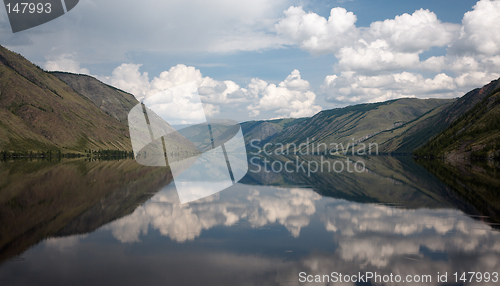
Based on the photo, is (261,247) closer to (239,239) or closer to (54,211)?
(239,239)

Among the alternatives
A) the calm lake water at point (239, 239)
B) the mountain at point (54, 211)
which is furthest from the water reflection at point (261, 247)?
the mountain at point (54, 211)

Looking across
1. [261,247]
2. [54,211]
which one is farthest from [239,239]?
[54,211]

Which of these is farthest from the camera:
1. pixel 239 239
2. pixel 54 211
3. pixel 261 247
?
pixel 54 211

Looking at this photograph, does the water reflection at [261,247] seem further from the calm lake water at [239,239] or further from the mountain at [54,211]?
the mountain at [54,211]

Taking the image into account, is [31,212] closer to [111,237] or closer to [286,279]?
[111,237]

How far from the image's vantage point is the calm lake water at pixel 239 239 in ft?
69.3

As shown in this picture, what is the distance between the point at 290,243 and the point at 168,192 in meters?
A: 35.5

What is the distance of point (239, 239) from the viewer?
96.5ft

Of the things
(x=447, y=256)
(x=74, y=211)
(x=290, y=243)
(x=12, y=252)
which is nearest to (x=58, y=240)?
(x=12, y=252)

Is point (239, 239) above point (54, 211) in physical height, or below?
below

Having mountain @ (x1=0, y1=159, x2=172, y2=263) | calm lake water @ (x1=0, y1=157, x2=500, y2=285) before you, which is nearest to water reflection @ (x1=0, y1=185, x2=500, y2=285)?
calm lake water @ (x1=0, y1=157, x2=500, y2=285)

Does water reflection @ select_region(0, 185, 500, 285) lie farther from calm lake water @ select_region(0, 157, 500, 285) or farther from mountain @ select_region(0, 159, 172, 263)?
mountain @ select_region(0, 159, 172, 263)

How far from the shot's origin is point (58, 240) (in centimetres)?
2805

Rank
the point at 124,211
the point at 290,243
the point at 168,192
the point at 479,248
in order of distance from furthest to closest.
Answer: the point at 168,192
the point at 124,211
the point at 290,243
the point at 479,248
